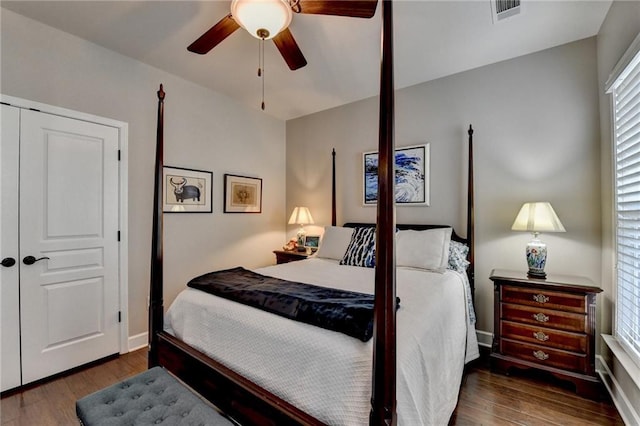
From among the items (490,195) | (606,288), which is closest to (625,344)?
(606,288)

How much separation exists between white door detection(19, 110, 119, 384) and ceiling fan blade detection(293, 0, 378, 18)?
6.96ft

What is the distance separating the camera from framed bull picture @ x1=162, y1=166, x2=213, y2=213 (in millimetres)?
3051

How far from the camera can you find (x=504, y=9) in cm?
207

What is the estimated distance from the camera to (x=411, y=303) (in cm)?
165

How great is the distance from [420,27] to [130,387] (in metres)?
2.98

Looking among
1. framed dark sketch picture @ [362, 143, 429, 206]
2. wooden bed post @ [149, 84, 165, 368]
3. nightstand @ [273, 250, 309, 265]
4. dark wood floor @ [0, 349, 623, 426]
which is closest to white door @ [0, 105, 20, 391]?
dark wood floor @ [0, 349, 623, 426]

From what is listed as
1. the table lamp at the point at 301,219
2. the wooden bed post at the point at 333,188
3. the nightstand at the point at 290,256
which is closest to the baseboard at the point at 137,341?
the nightstand at the point at 290,256

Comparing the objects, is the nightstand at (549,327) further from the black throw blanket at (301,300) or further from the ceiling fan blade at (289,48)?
the ceiling fan blade at (289,48)

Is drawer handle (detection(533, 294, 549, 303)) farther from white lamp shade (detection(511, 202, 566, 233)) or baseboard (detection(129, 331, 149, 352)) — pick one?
baseboard (detection(129, 331, 149, 352))

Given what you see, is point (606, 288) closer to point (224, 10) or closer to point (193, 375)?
point (193, 375)

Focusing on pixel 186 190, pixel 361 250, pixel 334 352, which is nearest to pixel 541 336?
pixel 361 250

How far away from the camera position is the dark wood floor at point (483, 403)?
71.7 inches

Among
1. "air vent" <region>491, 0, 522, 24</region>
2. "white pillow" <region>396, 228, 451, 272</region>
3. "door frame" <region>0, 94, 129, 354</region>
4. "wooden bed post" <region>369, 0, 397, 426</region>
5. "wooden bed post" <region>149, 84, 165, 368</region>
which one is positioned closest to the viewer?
"wooden bed post" <region>369, 0, 397, 426</region>

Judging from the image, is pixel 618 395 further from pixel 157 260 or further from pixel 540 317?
pixel 157 260
